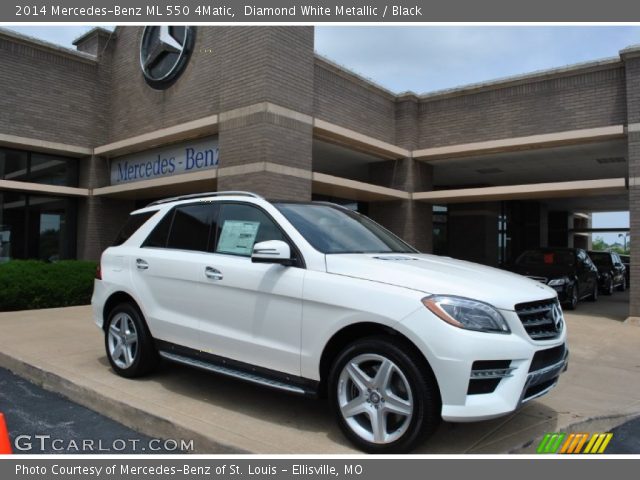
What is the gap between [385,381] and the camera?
3.44 m

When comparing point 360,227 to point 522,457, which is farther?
point 360,227

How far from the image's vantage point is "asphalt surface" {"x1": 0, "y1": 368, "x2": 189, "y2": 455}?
3.80m

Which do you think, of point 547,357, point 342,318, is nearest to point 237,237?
point 342,318

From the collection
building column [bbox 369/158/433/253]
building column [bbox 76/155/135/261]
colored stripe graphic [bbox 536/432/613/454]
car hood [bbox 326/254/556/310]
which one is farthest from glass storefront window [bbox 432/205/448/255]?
car hood [bbox 326/254/556/310]

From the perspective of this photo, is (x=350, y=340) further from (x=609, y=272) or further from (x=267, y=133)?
(x=609, y=272)

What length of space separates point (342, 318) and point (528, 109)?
35.4ft

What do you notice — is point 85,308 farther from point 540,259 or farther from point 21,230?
point 540,259

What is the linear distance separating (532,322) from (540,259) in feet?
36.2

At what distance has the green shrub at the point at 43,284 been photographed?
10.5 meters

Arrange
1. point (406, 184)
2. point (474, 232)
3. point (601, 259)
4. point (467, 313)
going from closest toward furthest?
1. point (467, 313)
2. point (406, 184)
3. point (601, 259)
4. point (474, 232)

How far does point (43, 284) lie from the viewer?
10969 mm

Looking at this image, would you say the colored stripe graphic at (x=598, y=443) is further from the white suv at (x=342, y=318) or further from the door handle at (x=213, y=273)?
the door handle at (x=213, y=273)

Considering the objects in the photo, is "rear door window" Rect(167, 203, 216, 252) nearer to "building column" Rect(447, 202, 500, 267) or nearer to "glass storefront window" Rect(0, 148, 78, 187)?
"glass storefront window" Rect(0, 148, 78, 187)
